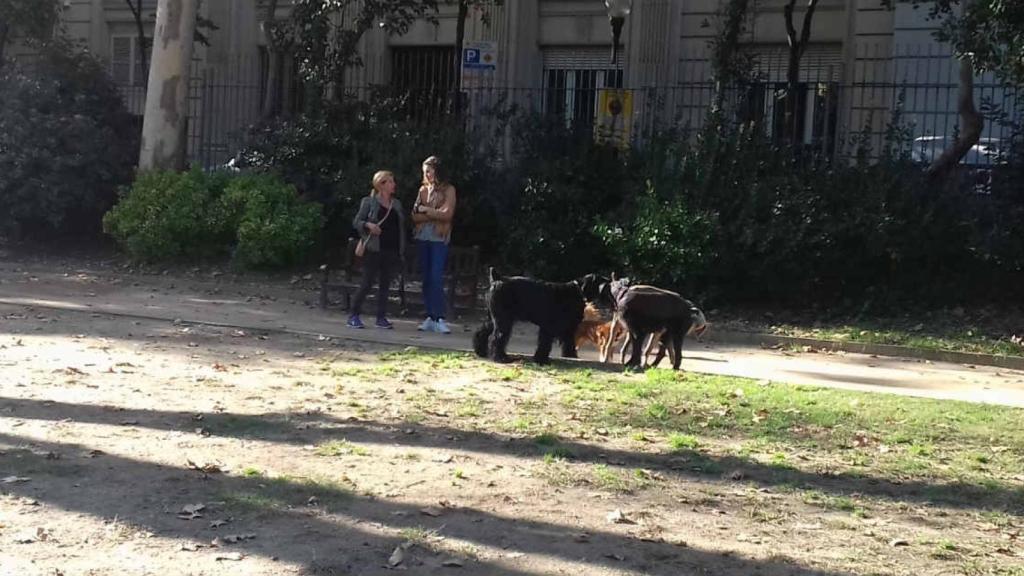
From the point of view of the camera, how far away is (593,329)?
10812mm

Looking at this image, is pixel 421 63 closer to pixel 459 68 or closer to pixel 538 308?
Answer: pixel 459 68

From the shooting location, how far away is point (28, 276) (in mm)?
17750

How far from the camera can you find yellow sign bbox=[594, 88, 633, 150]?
1680 centimetres

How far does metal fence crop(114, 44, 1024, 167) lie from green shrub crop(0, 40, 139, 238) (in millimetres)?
1487

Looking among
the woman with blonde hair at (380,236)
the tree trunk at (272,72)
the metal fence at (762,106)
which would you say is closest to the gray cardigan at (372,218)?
the woman with blonde hair at (380,236)

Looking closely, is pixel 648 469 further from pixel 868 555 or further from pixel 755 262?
pixel 755 262

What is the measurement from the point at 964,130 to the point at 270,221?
944cm

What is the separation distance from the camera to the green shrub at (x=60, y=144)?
64.0 feet

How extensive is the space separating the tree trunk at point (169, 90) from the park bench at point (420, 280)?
19.0 ft

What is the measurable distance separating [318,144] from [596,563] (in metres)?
14.0

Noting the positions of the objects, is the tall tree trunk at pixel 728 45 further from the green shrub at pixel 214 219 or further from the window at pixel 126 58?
the window at pixel 126 58

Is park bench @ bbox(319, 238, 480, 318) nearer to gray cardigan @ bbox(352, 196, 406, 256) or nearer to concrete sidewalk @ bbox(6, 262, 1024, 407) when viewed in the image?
concrete sidewalk @ bbox(6, 262, 1024, 407)

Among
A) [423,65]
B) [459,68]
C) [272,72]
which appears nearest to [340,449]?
[459,68]

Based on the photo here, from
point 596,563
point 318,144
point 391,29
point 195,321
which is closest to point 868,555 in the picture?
point 596,563
